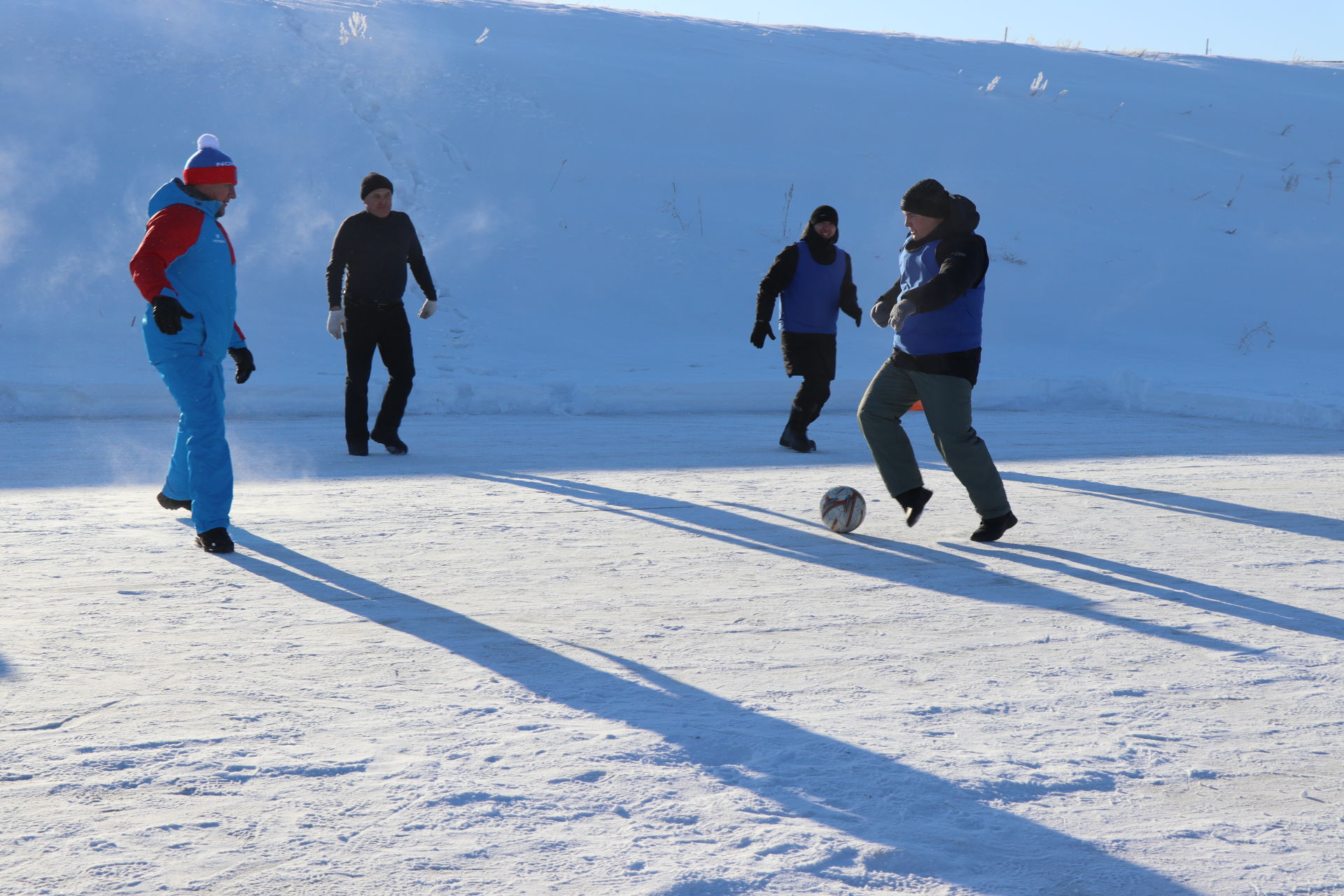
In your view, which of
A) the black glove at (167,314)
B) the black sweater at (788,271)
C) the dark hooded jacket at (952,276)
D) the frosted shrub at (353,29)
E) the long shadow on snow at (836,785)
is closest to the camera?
the long shadow on snow at (836,785)

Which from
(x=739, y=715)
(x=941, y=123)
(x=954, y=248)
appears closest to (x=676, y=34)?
(x=941, y=123)

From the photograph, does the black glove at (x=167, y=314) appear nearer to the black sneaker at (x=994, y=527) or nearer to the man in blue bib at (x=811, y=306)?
the black sneaker at (x=994, y=527)

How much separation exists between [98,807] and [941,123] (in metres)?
22.7

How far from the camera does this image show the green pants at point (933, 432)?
5.96 m

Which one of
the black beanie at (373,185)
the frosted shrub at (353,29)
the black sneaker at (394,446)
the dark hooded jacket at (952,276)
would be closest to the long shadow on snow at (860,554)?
the dark hooded jacket at (952,276)

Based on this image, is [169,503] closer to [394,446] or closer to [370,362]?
[394,446]

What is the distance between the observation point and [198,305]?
5.59 m

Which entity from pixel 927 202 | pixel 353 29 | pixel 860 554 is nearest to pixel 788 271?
pixel 927 202

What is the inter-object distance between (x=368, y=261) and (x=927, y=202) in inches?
167

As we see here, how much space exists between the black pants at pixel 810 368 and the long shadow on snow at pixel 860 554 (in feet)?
7.11

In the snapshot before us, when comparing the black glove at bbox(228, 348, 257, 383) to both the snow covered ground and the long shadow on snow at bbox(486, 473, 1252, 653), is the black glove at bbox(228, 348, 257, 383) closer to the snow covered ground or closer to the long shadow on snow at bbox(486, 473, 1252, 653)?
the snow covered ground

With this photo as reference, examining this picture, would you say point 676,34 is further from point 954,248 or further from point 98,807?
point 98,807

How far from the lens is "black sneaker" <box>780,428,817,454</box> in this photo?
29.9 ft

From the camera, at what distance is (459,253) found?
17203 mm
